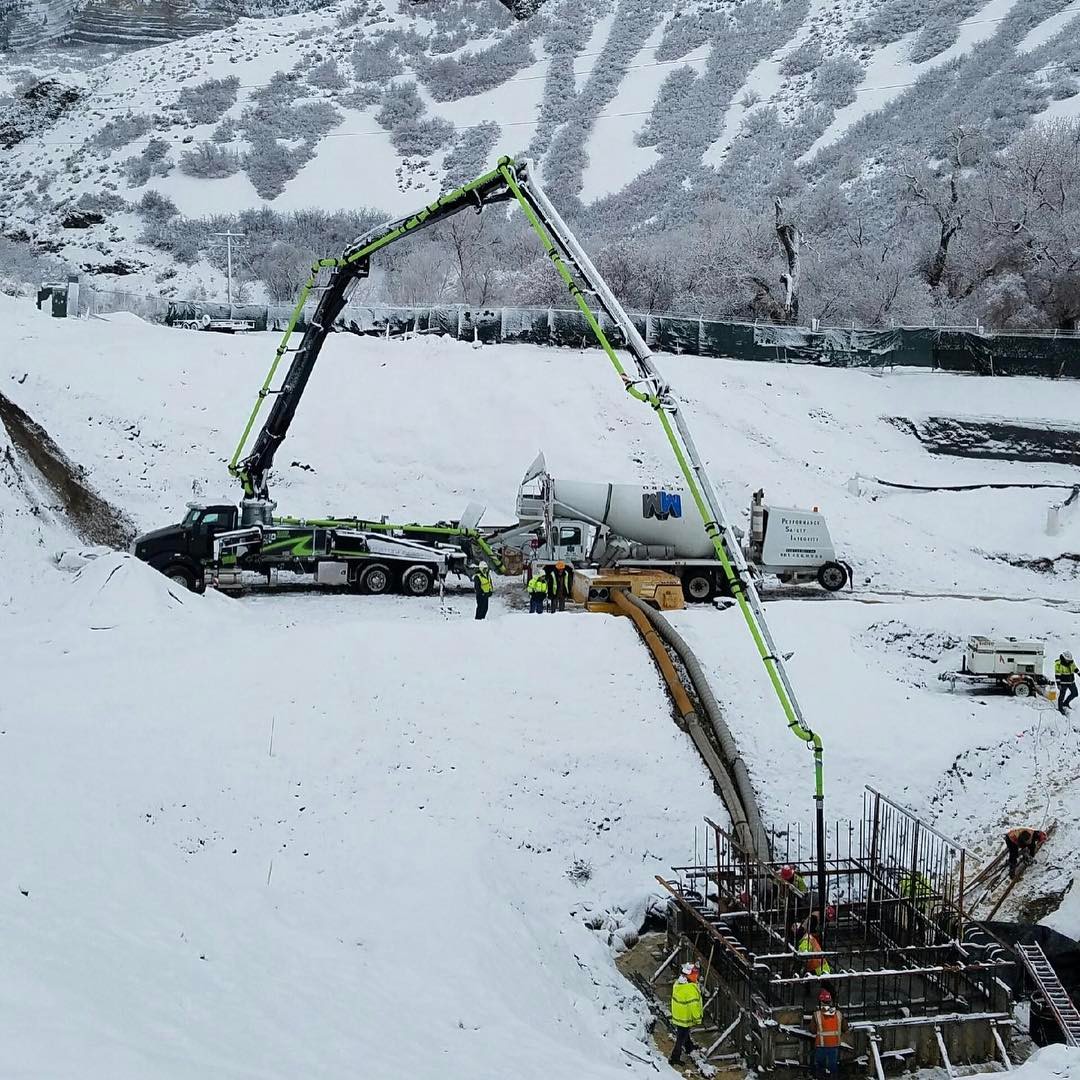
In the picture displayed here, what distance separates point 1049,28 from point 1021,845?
231ft

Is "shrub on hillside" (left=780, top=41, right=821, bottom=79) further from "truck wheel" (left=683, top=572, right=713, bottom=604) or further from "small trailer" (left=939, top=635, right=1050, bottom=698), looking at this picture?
"small trailer" (left=939, top=635, right=1050, bottom=698)

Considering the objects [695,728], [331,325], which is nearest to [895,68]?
[331,325]

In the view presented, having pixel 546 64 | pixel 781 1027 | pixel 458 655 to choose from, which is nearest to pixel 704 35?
pixel 546 64

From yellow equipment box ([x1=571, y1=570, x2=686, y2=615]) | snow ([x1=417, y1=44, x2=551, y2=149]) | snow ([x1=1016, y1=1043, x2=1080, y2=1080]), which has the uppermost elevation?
snow ([x1=417, y1=44, x2=551, y2=149])

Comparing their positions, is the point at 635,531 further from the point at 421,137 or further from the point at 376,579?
the point at 421,137

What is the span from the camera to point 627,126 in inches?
3135

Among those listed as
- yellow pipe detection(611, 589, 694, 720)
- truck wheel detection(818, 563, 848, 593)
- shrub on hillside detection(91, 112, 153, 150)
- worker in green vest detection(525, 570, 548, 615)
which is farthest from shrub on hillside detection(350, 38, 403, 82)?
yellow pipe detection(611, 589, 694, 720)

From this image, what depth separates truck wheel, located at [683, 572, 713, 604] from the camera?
90.6 ft

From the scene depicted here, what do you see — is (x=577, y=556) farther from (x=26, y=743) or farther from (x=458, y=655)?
(x=26, y=743)

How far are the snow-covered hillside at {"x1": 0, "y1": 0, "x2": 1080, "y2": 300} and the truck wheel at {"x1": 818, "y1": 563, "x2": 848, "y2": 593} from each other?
134 ft

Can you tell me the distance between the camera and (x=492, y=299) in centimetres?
5206

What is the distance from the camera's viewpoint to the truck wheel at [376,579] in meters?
26.5

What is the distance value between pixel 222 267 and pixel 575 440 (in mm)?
33330

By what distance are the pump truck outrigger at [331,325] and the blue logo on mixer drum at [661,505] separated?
187 cm
